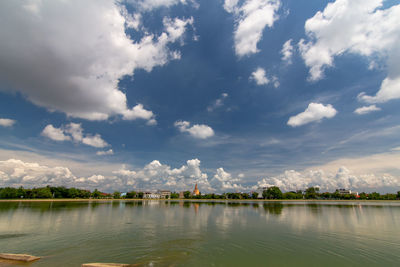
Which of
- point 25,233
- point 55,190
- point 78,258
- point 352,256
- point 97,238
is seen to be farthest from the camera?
point 55,190

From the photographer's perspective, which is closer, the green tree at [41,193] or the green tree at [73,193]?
the green tree at [41,193]

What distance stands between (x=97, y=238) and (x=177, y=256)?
15.0 m

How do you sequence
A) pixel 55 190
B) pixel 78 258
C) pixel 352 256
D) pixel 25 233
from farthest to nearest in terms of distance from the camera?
pixel 55 190 < pixel 25 233 < pixel 352 256 < pixel 78 258

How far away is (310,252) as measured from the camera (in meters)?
22.8

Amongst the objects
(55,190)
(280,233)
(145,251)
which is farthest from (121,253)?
(55,190)

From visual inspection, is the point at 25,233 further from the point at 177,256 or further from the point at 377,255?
the point at 377,255

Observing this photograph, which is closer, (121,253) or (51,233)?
(121,253)

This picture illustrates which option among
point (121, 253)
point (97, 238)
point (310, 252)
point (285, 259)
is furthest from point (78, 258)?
point (310, 252)

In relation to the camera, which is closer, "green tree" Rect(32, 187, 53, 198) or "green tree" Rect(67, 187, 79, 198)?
"green tree" Rect(32, 187, 53, 198)

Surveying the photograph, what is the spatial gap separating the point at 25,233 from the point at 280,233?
42.7 metres

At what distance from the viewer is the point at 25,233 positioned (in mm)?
31203

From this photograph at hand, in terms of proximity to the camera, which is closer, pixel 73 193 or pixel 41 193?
pixel 41 193

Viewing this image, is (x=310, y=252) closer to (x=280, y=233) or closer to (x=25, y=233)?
(x=280, y=233)

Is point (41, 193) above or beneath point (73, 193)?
above
